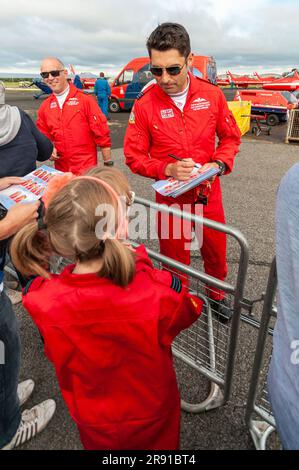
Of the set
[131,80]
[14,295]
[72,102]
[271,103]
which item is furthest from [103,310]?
[131,80]

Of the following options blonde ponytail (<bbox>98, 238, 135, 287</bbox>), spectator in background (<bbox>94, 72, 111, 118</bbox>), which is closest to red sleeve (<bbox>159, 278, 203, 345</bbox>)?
blonde ponytail (<bbox>98, 238, 135, 287</bbox>)

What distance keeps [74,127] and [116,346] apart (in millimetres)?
3287

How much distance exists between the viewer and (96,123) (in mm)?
3893

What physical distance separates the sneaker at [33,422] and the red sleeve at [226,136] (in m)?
2.22

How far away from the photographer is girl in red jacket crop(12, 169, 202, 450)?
3.48ft

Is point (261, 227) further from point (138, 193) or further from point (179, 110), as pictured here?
point (179, 110)

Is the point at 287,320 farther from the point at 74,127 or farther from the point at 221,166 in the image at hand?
the point at 74,127

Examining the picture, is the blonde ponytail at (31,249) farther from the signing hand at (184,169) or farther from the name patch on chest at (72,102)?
the name patch on chest at (72,102)

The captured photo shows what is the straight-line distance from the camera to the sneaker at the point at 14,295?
3245mm

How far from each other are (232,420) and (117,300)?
1531 mm

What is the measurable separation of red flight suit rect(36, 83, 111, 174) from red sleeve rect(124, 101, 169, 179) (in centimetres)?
130

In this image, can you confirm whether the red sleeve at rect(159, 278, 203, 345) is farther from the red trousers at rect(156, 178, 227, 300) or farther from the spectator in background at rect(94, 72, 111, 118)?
the spectator in background at rect(94, 72, 111, 118)
